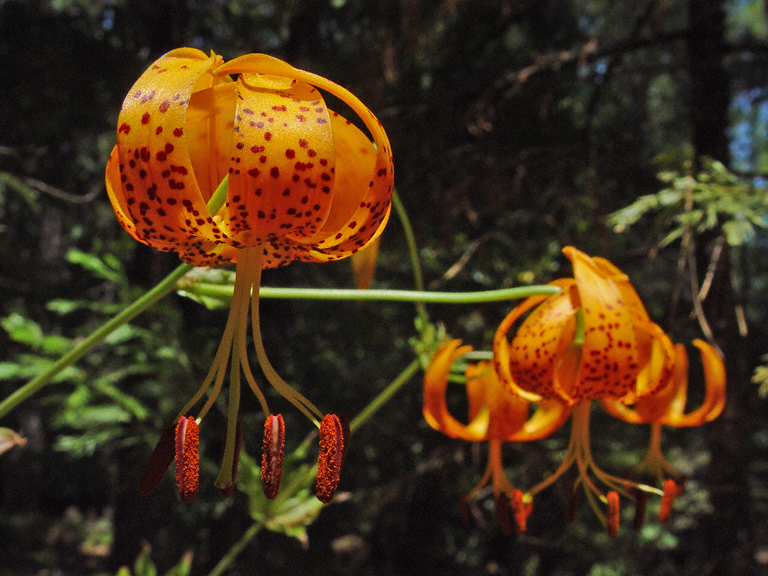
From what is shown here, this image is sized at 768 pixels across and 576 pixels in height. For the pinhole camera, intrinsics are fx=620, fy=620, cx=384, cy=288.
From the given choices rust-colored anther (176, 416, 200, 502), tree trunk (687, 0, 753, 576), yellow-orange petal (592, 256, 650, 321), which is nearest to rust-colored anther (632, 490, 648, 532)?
yellow-orange petal (592, 256, 650, 321)

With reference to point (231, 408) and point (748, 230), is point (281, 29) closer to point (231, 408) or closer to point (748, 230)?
point (748, 230)

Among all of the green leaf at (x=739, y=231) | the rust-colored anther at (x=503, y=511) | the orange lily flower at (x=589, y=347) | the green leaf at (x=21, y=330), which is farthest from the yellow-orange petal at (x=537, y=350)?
the green leaf at (x=21, y=330)

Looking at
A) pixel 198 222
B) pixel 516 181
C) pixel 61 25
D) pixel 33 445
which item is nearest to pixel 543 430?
pixel 198 222

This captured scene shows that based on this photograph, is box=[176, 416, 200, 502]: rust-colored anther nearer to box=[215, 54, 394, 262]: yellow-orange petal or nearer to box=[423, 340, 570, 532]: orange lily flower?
box=[215, 54, 394, 262]: yellow-orange petal

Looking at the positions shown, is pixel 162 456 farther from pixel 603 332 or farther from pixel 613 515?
pixel 613 515

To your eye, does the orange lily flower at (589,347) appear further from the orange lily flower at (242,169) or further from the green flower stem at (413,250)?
the orange lily flower at (242,169)

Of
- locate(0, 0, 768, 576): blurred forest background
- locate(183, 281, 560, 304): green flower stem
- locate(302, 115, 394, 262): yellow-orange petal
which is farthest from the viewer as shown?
locate(0, 0, 768, 576): blurred forest background
